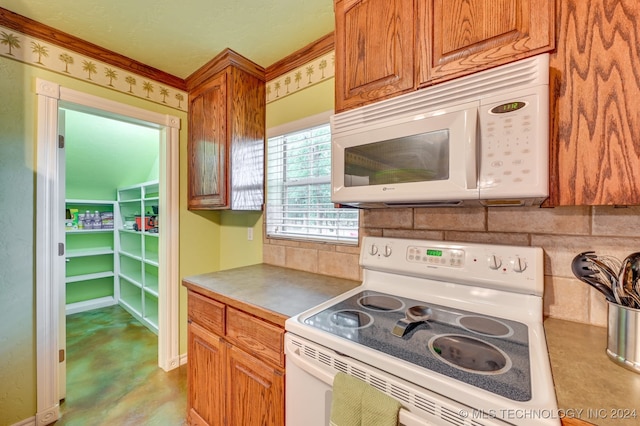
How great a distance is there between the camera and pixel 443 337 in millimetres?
839

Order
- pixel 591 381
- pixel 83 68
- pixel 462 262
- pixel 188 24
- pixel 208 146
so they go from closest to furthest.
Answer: pixel 591 381, pixel 462 262, pixel 188 24, pixel 83 68, pixel 208 146

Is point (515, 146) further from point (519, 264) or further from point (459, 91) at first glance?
point (519, 264)

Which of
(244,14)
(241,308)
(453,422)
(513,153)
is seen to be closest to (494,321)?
(453,422)

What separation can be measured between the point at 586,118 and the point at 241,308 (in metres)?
1.41

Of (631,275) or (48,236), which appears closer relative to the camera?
(631,275)

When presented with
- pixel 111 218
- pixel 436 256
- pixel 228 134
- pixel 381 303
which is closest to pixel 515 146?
pixel 436 256

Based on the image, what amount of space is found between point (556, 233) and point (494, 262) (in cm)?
25

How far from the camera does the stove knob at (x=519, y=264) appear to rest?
0.96m

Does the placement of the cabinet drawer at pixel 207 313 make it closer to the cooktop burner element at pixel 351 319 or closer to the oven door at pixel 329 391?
the oven door at pixel 329 391

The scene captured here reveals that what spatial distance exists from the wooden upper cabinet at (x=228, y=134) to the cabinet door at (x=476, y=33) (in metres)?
1.30

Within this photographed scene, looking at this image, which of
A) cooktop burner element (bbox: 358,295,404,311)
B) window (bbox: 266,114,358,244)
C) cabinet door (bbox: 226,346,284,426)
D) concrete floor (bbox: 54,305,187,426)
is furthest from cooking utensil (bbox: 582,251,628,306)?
concrete floor (bbox: 54,305,187,426)

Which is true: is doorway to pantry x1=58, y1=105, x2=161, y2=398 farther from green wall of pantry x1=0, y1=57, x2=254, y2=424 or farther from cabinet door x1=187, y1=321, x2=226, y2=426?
cabinet door x1=187, y1=321, x2=226, y2=426

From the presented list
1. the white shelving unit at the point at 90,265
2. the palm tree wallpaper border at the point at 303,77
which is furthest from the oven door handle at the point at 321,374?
the white shelving unit at the point at 90,265

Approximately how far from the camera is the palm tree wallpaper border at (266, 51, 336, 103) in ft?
5.55
